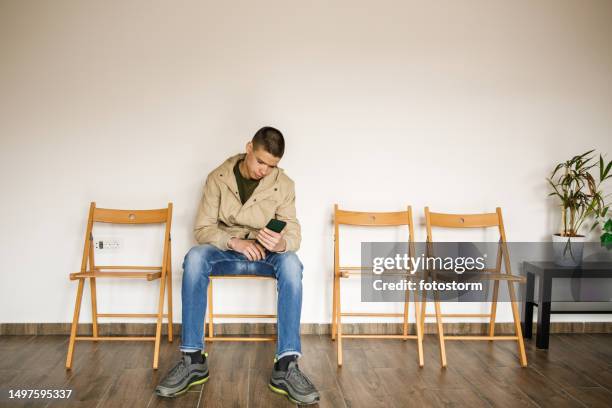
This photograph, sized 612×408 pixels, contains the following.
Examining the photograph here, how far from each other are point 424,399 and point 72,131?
268cm

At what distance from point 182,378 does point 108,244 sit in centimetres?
130

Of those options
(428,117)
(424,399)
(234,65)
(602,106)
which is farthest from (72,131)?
(602,106)

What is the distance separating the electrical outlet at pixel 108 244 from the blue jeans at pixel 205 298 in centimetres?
92

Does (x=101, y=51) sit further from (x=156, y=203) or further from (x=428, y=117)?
(x=428, y=117)

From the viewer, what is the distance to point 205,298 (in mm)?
2473

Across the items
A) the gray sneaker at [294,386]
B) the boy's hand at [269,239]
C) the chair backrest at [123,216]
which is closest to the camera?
the gray sneaker at [294,386]

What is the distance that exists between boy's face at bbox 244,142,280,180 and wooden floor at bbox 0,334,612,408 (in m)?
1.07

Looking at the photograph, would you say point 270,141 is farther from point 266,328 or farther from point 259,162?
point 266,328

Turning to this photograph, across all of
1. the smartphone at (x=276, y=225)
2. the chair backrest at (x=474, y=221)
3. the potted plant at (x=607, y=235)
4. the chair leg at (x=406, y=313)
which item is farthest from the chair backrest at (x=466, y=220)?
the smartphone at (x=276, y=225)

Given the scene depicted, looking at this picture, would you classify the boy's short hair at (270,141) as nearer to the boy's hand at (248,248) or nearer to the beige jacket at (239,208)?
the beige jacket at (239,208)

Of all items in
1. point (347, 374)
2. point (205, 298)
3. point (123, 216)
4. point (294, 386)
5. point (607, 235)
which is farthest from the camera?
point (607, 235)

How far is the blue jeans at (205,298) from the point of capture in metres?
2.38

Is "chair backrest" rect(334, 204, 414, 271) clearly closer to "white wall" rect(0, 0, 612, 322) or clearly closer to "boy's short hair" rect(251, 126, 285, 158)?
"white wall" rect(0, 0, 612, 322)

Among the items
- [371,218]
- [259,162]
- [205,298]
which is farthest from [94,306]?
[371,218]
